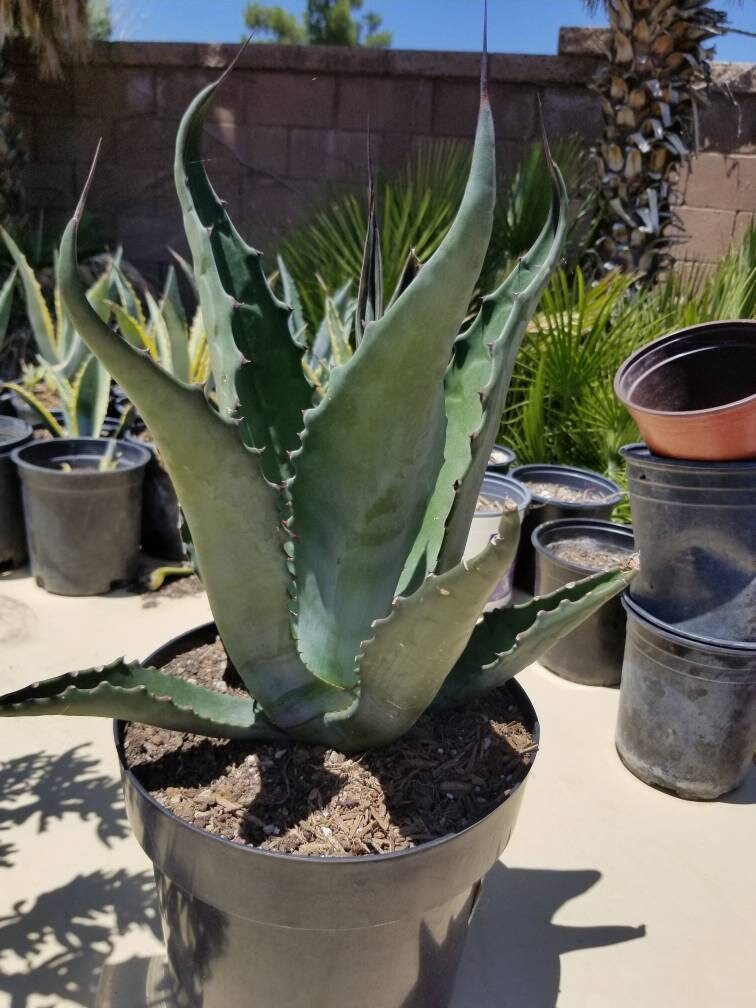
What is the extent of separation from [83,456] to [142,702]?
1.84m

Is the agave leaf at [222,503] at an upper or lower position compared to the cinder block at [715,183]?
lower

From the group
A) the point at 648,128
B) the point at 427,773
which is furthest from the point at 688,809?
Result: the point at 648,128

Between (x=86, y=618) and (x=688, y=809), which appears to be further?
(x=86, y=618)

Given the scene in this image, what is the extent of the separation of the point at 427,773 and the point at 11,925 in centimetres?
79

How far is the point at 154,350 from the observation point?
2.73 meters

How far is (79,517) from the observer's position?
7.55 feet

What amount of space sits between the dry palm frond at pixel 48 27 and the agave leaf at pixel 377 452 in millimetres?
4189

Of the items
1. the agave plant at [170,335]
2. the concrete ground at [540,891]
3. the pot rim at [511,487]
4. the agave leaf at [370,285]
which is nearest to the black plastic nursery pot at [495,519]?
the pot rim at [511,487]

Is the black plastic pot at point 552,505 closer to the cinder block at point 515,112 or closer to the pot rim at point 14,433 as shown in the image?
the pot rim at point 14,433

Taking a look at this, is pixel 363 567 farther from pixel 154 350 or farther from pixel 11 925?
pixel 154 350

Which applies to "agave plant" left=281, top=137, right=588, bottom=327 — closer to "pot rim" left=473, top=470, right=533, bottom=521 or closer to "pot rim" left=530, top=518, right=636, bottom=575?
"pot rim" left=473, top=470, right=533, bottom=521

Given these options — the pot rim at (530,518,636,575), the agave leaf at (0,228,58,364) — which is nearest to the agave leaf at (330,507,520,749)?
the pot rim at (530,518,636,575)

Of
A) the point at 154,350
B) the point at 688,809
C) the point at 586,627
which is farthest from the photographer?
the point at 154,350

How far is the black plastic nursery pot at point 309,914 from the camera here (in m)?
0.79
